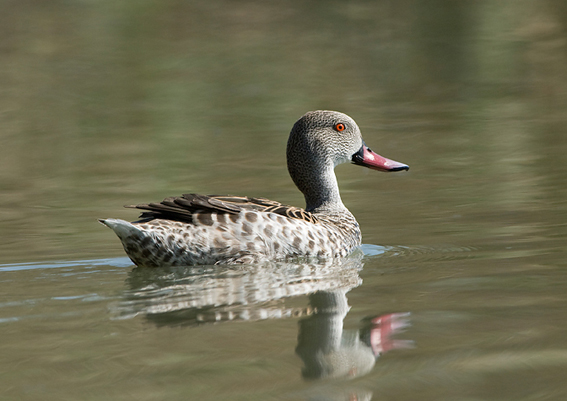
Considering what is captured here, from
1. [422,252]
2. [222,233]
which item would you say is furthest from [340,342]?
[422,252]

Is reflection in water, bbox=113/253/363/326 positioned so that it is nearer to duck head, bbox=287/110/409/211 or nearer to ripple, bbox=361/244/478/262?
ripple, bbox=361/244/478/262

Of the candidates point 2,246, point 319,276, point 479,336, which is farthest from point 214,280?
point 2,246

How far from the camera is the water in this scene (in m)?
4.16

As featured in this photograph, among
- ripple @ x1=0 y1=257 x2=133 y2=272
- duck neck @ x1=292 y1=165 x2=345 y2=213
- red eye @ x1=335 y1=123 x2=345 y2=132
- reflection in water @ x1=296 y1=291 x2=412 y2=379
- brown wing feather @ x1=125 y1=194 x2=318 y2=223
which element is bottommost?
ripple @ x1=0 y1=257 x2=133 y2=272

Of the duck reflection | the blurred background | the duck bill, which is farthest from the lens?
the blurred background

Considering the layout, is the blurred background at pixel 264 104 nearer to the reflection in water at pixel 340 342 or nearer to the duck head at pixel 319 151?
the duck head at pixel 319 151

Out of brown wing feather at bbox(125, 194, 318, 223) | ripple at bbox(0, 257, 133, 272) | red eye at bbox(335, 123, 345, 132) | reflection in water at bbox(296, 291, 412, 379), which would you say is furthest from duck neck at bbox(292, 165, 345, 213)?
reflection in water at bbox(296, 291, 412, 379)

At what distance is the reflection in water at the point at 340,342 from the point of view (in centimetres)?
417

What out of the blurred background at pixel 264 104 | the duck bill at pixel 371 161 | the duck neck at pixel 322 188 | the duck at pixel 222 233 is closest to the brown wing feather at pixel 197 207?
the duck at pixel 222 233

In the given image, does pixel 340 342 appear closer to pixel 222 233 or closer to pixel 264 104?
pixel 222 233

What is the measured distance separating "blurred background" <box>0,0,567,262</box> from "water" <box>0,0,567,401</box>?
0.22 ft

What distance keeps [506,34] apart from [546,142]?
13.1 meters

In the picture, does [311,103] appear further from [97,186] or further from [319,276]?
[319,276]

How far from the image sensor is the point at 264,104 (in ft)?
56.5
